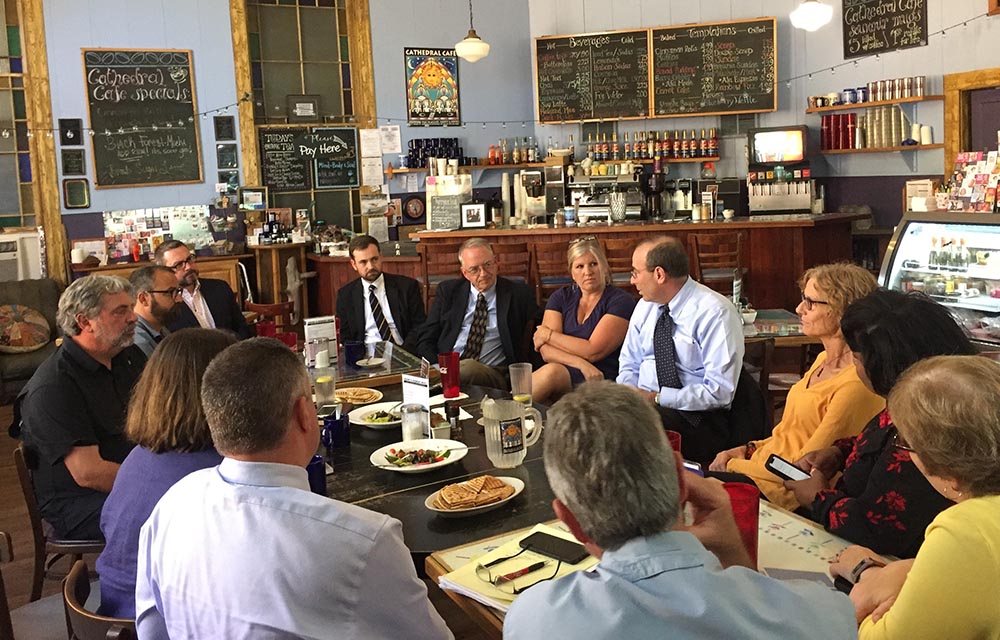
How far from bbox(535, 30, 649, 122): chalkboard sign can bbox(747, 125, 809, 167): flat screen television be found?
1.34 metres

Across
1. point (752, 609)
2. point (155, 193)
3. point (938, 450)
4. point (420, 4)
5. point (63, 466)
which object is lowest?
point (63, 466)

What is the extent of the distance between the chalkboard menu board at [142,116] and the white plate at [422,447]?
7406 mm

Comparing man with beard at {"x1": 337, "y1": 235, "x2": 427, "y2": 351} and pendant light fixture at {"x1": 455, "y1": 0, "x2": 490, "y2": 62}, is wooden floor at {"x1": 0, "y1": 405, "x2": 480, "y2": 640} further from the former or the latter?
pendant light fixture at {"x1": 455, "y1": 0, "x2": 490, "y2": 62}

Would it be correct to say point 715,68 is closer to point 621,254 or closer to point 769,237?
point 769,237

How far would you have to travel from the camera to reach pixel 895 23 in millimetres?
8805

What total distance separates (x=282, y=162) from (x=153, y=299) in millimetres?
5944

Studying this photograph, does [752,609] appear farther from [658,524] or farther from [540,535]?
[540,535]

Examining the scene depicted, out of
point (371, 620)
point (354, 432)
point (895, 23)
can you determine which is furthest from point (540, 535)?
point (895, 23)

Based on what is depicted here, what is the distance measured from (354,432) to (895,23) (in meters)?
7.46

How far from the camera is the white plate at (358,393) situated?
3.71 metres

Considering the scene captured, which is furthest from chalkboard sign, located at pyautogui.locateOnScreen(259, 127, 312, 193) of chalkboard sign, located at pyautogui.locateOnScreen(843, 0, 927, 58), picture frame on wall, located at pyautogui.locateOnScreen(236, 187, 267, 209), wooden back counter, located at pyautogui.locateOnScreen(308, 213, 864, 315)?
chalkboard sign, located at pyautogui.locateOnScreen(843, 0, 927, 58)

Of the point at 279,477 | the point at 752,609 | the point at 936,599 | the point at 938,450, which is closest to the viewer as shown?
the point at 752,609

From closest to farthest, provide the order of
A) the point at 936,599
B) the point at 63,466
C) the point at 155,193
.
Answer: the point at 936,599 < the point at 63,466 < the point at 155,193

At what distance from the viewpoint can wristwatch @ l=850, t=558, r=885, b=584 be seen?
1.94 meters
